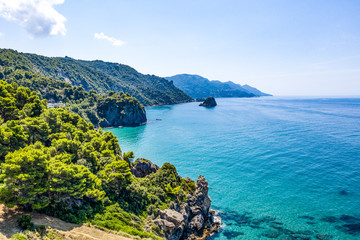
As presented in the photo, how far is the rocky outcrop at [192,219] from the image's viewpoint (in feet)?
106

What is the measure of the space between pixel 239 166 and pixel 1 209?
56516mm

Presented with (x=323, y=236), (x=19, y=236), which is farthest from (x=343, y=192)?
(x=19, y=236)

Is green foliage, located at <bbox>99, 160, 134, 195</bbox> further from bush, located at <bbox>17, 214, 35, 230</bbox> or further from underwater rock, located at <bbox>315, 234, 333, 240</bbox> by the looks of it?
underwater rock, located at <bbox>315, 234, 333, 240</bbox>

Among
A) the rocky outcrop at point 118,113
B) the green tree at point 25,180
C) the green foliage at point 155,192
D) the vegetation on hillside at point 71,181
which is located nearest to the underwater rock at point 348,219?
the green foliage at point 155,192

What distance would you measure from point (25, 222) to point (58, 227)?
11.6 ft

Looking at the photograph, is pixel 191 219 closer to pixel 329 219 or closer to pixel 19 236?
pixel 19 236

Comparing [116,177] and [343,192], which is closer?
[116,177]

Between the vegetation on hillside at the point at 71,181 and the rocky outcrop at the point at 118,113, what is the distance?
86331 millimetres

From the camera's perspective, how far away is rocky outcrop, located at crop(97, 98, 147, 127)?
5256 inches

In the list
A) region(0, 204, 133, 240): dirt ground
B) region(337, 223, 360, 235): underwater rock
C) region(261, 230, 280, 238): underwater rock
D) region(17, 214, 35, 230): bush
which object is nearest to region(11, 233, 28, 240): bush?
region(0, 204, 133, 240): dirt ground

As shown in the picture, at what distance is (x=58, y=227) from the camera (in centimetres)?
2352

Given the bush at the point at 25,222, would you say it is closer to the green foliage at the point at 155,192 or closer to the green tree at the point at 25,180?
the green tree at the point at 25,180

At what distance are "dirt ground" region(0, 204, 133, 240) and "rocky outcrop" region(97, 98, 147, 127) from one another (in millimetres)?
110459

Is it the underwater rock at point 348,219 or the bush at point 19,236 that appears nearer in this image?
the bush at point 19,236
